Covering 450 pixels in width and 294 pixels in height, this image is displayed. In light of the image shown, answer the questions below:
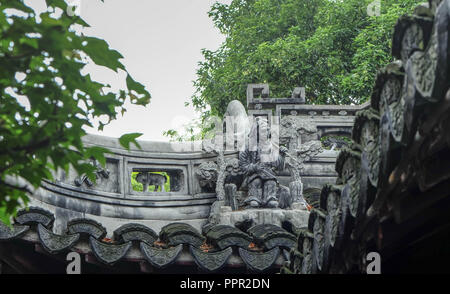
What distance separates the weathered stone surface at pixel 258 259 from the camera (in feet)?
28.1

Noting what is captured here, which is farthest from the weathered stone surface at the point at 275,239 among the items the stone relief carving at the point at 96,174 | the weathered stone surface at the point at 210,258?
the stone relief carving at the point at 96,174

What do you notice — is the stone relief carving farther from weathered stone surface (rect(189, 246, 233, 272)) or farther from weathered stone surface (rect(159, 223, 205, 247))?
weathered stone surface (rect(189, 246, 233, 272))

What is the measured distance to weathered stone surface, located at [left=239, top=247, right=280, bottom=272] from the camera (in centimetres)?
858

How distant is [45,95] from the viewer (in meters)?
3.77

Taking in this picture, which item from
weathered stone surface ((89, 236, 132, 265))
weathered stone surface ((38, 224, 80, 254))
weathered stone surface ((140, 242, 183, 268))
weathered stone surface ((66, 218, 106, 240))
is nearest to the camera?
weathered stone surface ((38, 224, 80, 254))

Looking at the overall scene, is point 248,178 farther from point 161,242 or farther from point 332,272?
point 332,272

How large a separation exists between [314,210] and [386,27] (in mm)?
19691

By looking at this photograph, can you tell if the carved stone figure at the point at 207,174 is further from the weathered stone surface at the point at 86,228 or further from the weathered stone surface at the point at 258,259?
the weathered stone surface at the point at 86,228

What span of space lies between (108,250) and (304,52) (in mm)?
18026

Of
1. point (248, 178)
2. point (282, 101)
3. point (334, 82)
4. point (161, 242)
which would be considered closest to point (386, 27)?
point (334, 82)

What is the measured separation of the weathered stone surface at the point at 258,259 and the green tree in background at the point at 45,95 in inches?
179

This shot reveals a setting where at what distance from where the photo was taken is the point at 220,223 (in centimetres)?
1014

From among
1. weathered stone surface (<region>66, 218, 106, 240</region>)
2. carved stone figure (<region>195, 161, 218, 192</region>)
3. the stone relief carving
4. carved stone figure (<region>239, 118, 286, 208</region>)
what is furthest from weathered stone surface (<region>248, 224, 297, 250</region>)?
the stone relief carving

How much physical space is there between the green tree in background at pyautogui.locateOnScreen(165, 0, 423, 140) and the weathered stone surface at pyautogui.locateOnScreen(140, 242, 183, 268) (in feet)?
53.3
